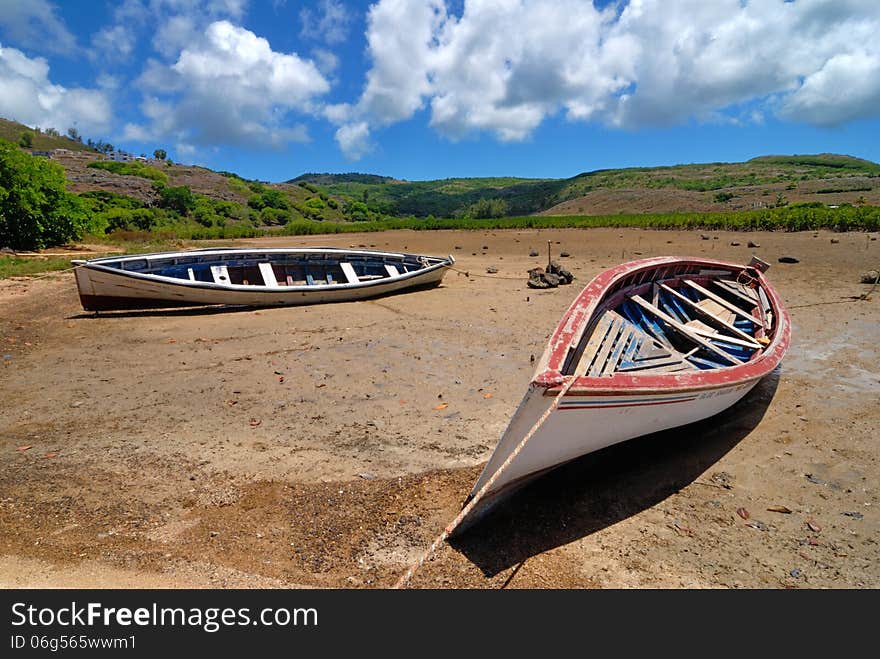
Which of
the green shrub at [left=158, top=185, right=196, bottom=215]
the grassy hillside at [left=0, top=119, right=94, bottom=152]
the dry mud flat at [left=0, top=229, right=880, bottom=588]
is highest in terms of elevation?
the grassy hillside at [left=0, top=119, right=94, bottom=152]

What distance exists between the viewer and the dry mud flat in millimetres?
3631

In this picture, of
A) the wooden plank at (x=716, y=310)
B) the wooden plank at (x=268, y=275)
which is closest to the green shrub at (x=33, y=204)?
the wooden plank at (x=268, y=275)

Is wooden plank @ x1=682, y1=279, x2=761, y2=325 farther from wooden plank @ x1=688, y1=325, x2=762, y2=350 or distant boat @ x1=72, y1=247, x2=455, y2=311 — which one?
distant boat @ x1=72, y1=247, x2=455, y2=311

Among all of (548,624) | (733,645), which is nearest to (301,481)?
(548,624)

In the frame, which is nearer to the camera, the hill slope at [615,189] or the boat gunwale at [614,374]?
the boat gunwale at [614,374]

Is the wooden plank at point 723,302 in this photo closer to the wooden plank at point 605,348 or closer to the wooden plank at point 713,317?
the wooden plank at point 713,317

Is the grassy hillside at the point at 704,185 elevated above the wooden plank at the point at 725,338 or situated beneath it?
elevated above

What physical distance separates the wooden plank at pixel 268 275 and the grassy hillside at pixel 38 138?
133 metres

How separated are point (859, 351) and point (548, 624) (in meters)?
8.74

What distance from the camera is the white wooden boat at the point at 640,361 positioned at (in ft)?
12.1

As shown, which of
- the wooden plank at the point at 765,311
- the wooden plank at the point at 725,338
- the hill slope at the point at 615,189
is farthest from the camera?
the hill slope at the point at 615,189

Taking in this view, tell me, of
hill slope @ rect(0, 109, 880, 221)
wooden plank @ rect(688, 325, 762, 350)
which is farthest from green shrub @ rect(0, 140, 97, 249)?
hill slope @ rect(0, 109, 880, 221)

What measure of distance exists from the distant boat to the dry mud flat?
1721 millimetres

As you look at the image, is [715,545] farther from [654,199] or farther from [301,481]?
[654,199]
